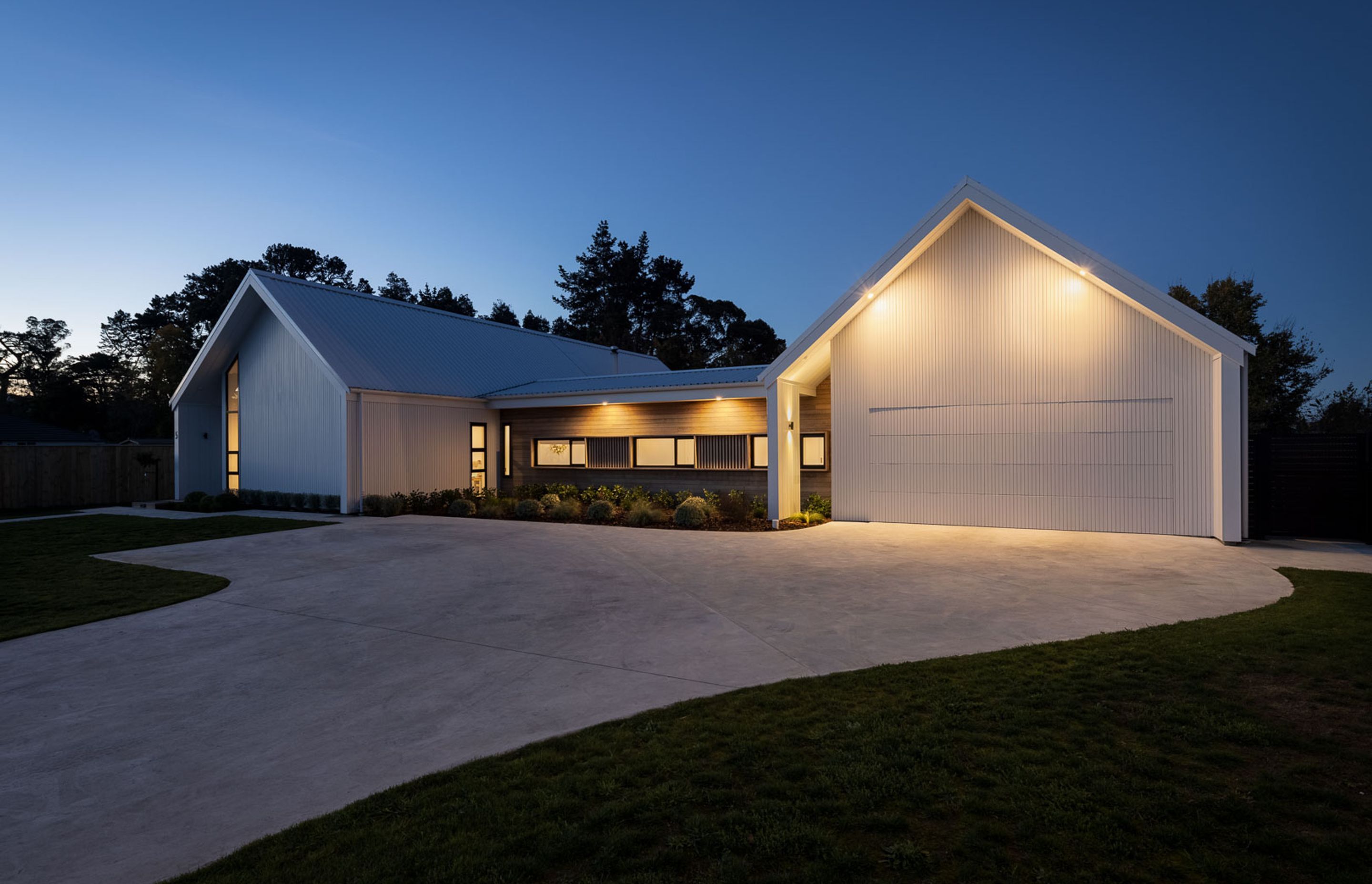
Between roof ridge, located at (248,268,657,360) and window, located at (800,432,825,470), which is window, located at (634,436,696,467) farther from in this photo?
roof ridge, located at (248,268,657,360)

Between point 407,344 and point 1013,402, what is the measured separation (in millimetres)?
16484

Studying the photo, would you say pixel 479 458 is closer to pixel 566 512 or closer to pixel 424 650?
pixel 566 512

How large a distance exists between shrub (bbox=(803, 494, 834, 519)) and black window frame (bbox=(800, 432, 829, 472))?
76 cm

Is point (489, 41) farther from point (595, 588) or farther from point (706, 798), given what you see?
point (706, 798)

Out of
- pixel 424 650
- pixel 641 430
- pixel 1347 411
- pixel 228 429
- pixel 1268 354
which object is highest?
pixel 1268 354

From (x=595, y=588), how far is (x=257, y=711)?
167 inches

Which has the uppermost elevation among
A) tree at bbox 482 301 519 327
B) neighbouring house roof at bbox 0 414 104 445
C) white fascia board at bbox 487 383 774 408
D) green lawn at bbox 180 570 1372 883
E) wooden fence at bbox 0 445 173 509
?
tree at bbox 482 301 519 327

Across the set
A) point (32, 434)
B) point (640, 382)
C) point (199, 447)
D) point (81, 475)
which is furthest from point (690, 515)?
point (32, 434)

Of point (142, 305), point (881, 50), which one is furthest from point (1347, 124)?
point (142, 305)

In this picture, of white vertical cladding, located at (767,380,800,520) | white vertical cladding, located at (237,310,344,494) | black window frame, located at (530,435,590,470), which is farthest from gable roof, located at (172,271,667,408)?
Result: white vertical cladding, located at (767,380,800,520)

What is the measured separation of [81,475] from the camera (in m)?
Result: 21.2

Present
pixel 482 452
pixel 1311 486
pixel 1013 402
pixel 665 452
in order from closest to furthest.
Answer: pixel 1311 486 → pixel 1013 402 → pixel 665 452 → pixel 482 452

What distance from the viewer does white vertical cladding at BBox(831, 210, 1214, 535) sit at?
11.9 m

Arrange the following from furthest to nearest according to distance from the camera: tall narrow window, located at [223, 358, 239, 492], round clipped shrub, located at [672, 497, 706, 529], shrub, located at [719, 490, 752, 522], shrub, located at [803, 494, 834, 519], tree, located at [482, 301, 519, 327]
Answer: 1. tree, located at [482, 301, 519, 327]
2. tall narrow window, located at [223, 358, 239, 492]
3. shrub, located at [719, 490, 752, 522]
4. shrub, located at [803, 494, 834, 519]
5. round clipped shrub, located at [672, 497, 706, 529]
